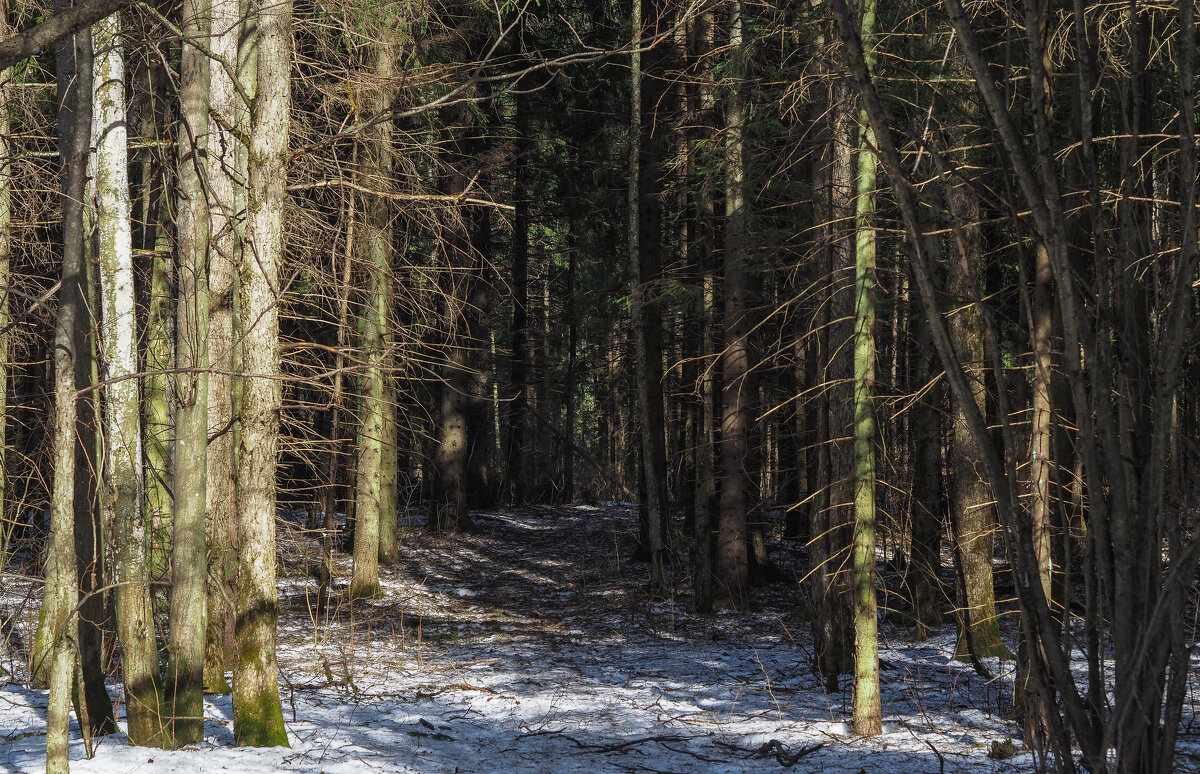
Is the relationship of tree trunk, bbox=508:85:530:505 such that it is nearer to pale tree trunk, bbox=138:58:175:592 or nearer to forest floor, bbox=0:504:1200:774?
forest floor, bbox=0:504:1200:774

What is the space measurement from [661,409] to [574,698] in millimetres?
7574

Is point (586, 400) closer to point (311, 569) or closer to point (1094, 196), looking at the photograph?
point (311, 569)

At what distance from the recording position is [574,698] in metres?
8.38

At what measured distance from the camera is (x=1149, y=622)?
72.4 inches

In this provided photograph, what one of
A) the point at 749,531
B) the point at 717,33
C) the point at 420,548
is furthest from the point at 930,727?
the point at 420,548

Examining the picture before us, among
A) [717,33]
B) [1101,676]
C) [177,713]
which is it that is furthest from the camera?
[717,33]

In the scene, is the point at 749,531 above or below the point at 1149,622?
below

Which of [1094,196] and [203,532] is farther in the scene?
[203,532]

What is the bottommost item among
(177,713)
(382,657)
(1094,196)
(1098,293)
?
(382,657)

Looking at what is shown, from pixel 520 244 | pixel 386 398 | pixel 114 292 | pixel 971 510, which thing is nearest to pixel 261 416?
pixel 114 292

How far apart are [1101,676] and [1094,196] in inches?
42.5

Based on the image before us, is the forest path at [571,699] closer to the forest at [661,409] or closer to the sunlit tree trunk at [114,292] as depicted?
the forest at [661,409]

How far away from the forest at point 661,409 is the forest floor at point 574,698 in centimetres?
7

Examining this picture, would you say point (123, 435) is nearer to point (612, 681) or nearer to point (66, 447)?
point (66, 447)
